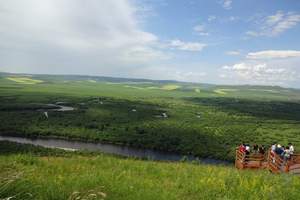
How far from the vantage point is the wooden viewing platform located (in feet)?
63.2

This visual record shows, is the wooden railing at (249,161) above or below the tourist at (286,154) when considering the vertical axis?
below

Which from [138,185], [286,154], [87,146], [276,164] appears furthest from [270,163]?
[87,146]

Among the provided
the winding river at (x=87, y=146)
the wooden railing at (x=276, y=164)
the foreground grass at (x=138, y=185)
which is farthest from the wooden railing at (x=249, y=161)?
the winding river at (x=87, y=146)

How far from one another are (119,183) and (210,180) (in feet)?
8.86

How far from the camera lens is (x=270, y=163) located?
20.2 metres

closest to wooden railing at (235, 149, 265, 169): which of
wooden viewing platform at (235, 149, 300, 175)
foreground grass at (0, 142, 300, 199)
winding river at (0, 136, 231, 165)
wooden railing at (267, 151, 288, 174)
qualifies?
wooden viewing platform at (235, 149, 300, 175)

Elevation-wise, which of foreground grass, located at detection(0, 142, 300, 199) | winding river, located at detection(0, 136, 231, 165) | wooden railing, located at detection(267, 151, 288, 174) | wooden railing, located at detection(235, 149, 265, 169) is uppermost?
foreground grass, located at detection(0, 142, 300, 199)

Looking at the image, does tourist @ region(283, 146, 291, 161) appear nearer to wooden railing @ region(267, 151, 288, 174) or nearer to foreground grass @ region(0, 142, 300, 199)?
wooden railing @ region(267, 151, 288, 174)

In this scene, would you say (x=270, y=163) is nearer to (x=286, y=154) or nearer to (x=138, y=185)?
(x=286, y=154)

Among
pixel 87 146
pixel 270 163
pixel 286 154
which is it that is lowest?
pixel 87 146

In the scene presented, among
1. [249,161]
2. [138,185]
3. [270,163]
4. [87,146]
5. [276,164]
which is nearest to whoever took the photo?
[138,185]

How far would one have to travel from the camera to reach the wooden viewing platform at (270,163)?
19.3 m

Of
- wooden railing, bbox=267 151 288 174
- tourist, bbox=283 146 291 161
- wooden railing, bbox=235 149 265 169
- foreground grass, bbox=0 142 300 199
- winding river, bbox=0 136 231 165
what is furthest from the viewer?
winding river, bbox=0 136 231 165

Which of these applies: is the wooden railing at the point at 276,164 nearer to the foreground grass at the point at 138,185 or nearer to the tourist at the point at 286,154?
the tourist at the point at 286,154
